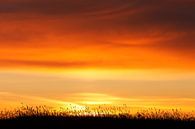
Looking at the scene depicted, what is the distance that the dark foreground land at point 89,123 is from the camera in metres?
22.5

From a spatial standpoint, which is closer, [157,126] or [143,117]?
[157,126]

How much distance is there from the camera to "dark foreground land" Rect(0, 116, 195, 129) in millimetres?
22484

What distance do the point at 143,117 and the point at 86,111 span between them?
3.33 m

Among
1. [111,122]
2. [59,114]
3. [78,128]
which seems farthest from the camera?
[59,114]

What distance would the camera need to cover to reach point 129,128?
2225cm

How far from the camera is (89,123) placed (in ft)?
76.3

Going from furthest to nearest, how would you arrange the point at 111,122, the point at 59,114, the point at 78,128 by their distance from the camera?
the point at 59,114 → the point at 111,122 → the point at 78,128

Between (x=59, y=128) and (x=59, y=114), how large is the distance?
12.6 feet

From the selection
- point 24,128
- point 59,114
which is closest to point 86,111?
point 59,114

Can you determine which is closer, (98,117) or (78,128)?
(78,128)

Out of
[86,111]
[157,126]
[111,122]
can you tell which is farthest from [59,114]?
[157,126]

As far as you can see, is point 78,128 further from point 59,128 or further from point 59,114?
point 59,114

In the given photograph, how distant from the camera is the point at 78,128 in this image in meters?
22.1

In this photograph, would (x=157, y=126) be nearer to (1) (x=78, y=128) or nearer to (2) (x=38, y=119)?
(1) (x=78, y=128)
